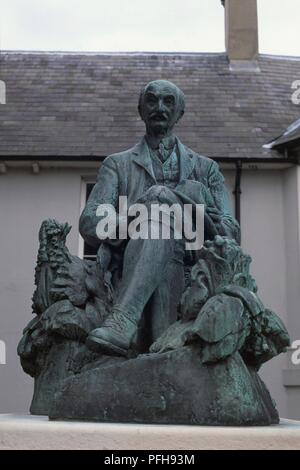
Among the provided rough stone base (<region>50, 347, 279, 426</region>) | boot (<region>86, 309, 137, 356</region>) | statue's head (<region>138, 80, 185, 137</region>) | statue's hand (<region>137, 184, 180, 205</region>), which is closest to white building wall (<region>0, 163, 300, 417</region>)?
statue's head (<region>138, 80, 185, 137</region>)

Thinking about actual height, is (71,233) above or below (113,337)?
above

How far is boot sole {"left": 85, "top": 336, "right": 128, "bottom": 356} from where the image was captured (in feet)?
10.3

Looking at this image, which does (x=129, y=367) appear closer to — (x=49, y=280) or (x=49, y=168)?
(x=49, y=280)


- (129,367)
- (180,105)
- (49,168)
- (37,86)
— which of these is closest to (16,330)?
(49,168)

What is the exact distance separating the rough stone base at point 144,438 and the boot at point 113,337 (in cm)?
68

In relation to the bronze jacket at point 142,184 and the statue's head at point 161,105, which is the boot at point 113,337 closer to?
the bronze jacket at point 142,184

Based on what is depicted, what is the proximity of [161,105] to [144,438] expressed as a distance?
2.23 meters

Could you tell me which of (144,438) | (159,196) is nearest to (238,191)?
(159,196)

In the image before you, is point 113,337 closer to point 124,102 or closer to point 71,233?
point 71,233

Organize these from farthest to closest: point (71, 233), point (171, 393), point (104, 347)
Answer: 1. point (71, 233)
2. point (104, 347)
3. point (171, 393)

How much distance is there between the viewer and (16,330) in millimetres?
11414

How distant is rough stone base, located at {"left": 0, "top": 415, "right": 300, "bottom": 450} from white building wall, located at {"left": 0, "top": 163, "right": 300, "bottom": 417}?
8.97m

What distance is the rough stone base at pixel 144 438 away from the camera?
2.38m

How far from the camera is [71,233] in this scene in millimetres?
11867
